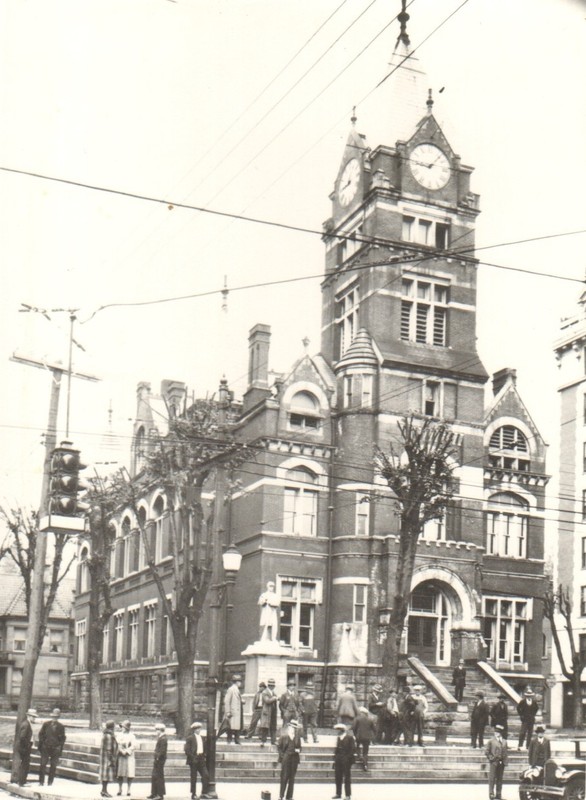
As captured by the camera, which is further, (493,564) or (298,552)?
(493,564)

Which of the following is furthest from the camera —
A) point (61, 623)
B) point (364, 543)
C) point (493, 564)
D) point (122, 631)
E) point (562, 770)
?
point (61, 623)

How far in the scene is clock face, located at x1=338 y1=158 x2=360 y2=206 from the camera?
4412 centimetres

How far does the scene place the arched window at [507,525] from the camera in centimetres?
4281

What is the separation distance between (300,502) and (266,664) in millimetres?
8798

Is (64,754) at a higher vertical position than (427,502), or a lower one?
lower

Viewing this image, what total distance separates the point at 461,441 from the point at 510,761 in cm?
1644

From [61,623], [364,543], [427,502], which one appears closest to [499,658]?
[364,543]

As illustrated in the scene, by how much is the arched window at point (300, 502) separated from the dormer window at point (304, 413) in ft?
5.54

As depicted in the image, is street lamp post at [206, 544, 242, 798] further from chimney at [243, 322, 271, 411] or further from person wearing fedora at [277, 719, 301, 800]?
chimney at [243, 322, 271, 411]

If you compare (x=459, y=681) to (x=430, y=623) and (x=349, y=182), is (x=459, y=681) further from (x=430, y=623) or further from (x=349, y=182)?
(x=349, y=182)

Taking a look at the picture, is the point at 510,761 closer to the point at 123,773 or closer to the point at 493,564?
the point at 123,773

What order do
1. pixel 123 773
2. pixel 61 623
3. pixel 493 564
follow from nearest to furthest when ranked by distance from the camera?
pixel 123 773 < pixel 493 564 < pixel 61 623

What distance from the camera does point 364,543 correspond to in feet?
129

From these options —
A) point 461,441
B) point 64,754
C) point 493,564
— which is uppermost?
point 461,441
